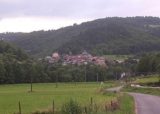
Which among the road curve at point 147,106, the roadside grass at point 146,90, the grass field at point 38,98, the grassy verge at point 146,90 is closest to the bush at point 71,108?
the grass field at point 38,98

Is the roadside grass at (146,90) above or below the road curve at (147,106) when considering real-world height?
below

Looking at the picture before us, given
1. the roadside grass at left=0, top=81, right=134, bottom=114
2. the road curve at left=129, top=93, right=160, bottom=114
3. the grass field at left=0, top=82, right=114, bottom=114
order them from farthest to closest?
the grass field at left=0, top=82, right=114, bottom=114, the road curve at left=129, top=93, right=160, bottom=114, the roadside grass at left=0, top=81, right=134, bottom=114

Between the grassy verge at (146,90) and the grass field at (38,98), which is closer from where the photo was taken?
the grass field at (38,98)

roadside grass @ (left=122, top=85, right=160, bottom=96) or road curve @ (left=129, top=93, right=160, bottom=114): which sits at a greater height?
road curve @ (left=129, top=93, right=160, bottom=114)

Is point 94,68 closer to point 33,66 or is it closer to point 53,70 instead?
point 53,70

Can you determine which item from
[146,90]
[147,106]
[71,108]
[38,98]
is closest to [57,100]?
[38,98]

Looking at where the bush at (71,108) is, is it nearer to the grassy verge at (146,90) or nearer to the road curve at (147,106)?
the road curve at (147,106)

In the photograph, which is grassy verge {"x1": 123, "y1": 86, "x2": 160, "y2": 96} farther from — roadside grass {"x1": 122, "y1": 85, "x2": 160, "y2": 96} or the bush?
the bush

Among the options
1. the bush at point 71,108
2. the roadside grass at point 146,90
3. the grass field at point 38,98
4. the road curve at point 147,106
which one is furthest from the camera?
the roadside grass at point 146,90

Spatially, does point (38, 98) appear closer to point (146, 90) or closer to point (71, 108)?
point (146, 90)

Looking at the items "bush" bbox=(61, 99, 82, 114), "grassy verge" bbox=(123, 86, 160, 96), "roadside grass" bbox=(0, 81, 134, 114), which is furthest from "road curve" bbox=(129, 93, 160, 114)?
"grassy verge" bbox=(123, 86, 160, 96)

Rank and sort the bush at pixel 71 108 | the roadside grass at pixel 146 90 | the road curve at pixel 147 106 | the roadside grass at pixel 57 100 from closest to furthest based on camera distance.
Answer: the bush at pixel 71 108
the roadside grass at pixel 57 100
the road curve at pixel 147 106
the roadside grass at pixel 146 90

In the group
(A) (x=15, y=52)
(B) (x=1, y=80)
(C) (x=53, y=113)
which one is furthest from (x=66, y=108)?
(A) (x=15, y=52)

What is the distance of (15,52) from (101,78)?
114 feet
